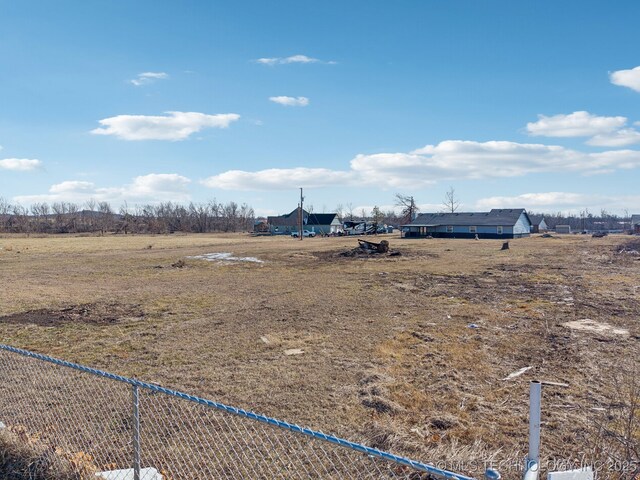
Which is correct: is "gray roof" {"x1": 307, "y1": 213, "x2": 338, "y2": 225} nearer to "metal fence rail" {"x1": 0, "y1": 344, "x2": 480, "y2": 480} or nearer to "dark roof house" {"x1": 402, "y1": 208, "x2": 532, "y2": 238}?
"dark roof house" {"x1": 402, "y1": 208, "x2": 532, "y2": 238}

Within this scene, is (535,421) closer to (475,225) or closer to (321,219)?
(475,225)

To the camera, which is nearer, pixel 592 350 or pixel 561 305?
pixel 592 350

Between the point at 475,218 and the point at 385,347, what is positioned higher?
the point at 475,218

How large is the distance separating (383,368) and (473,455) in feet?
11.3

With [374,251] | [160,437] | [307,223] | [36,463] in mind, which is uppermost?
[307,223]

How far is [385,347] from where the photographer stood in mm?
9742

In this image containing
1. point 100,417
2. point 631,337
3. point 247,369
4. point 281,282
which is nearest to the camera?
point 100,417

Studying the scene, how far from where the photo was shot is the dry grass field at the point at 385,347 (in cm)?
600

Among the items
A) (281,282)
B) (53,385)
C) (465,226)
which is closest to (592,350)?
(53,385)

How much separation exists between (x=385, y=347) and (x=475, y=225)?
63.2 metres

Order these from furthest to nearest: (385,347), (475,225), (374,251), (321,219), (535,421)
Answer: (321,219)
(475,225)
(374,251)
(385,347)
(535,421)

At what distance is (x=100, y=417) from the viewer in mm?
6258

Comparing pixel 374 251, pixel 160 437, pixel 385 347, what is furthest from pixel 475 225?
pixel 160 437

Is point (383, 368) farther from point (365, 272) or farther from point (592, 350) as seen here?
point (365, 272)
